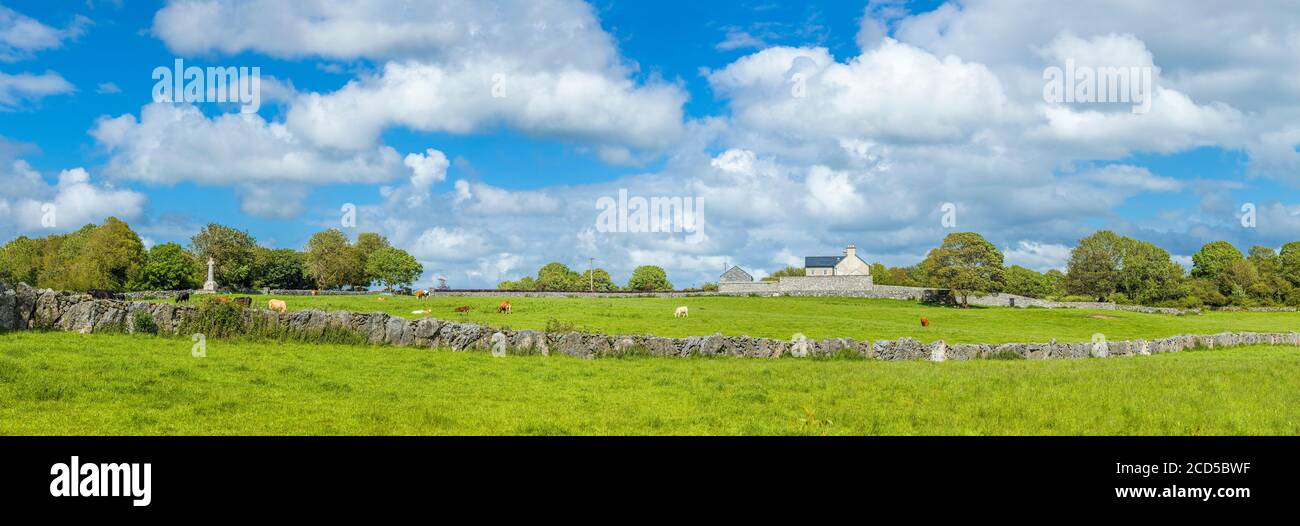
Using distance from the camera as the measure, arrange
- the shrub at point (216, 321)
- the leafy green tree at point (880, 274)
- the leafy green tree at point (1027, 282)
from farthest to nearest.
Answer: the leafy green tree at point (880, 274), the leafy green tree at point (1027, 282), the shrub at point (216, 321)

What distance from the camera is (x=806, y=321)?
49031 mm

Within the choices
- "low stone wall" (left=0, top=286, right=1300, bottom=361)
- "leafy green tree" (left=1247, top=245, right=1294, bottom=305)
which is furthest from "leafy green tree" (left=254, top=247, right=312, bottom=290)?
"leafy green tree" (left=1247, top=245, right=1294, bottom=305)

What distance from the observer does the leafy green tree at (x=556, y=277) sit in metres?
182

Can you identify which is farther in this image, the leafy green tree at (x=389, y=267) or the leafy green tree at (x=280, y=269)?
the leafy green tree at (x=389, y=267)

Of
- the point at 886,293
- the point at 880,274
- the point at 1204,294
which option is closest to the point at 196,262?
the point at 886,293

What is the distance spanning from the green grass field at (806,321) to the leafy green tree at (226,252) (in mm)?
63829

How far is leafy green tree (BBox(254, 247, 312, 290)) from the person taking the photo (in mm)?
121812

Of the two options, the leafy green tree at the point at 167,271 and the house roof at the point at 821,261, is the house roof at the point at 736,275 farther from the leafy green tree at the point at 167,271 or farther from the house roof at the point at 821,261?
the leafy green tree at the point at 167,271

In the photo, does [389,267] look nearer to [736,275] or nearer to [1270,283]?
[736,275]

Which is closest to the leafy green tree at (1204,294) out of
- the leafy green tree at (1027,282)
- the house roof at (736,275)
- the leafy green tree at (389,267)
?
the leafy green tree at (1027,282)
